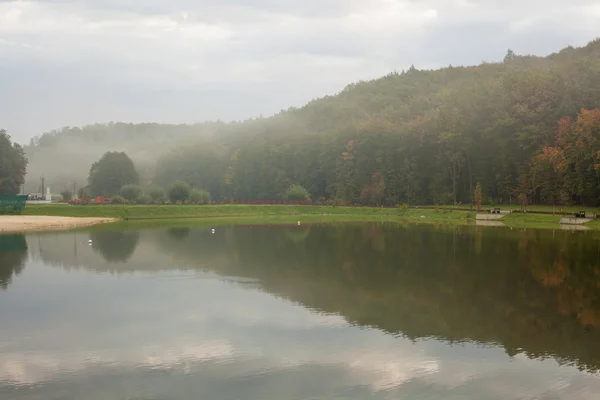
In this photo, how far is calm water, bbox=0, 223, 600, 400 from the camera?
17.0 metres

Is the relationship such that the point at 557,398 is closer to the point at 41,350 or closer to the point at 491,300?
the point at 491,300

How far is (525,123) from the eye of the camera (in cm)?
10912

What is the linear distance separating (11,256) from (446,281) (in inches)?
1344

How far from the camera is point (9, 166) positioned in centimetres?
12406

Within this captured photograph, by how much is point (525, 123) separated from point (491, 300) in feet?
294

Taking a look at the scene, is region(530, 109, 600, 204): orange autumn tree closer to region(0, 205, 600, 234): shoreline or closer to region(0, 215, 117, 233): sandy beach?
region(0, 205, 600, 234): shoreline

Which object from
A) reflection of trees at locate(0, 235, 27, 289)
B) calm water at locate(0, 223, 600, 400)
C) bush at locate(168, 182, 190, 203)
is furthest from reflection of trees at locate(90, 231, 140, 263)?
bush at locate(168, 182, 190, 203)

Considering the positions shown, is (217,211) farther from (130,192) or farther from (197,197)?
(130,192)

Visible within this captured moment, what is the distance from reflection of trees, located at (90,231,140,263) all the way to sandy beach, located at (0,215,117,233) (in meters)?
12.0

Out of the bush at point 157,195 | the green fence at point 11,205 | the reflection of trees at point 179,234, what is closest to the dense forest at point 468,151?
the bush at point 157,195

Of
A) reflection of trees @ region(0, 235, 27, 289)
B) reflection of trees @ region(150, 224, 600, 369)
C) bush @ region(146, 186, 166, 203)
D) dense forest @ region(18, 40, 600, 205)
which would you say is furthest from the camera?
bush @ region(146, 186, 166, 203)

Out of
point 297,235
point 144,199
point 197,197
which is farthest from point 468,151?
point 144,199

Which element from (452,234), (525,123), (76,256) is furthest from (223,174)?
(76,256)

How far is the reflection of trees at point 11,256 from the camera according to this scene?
37031mm
